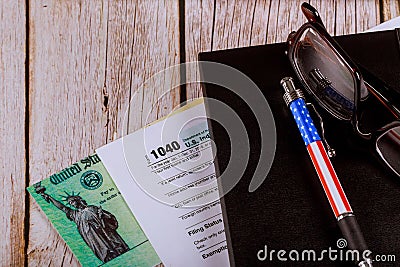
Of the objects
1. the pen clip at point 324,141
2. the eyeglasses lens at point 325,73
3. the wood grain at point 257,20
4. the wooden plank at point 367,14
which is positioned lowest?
the pen clip at point 324,141

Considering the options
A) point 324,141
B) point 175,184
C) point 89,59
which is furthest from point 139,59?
point 324,141

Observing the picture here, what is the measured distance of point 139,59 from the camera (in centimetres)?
88

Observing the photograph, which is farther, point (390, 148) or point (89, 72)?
point (89, 72)

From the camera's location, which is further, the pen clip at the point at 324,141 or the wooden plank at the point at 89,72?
the wooden plank at the point at 89,72

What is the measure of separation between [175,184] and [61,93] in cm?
19

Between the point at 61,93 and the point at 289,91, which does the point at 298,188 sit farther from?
the point at 61,93

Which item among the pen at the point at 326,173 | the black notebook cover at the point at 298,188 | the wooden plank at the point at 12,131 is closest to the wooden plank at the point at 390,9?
the black notebook cover at the point at 298,188

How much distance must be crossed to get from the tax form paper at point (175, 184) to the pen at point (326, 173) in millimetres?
111

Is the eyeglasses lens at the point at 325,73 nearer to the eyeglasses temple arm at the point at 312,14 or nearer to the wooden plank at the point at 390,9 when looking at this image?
the eyeglasses temple arm at the point at 312,14

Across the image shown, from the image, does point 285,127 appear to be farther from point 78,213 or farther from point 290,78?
point 78,213

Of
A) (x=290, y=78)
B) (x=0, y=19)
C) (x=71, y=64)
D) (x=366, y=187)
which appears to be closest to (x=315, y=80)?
(x=290, y=78)

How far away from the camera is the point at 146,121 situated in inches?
33.6

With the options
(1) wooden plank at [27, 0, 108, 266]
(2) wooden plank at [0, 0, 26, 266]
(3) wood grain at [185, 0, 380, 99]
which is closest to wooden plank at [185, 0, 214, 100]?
(3) wood grain at [185, 0, 380, 99]

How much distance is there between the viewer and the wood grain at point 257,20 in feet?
2.91
